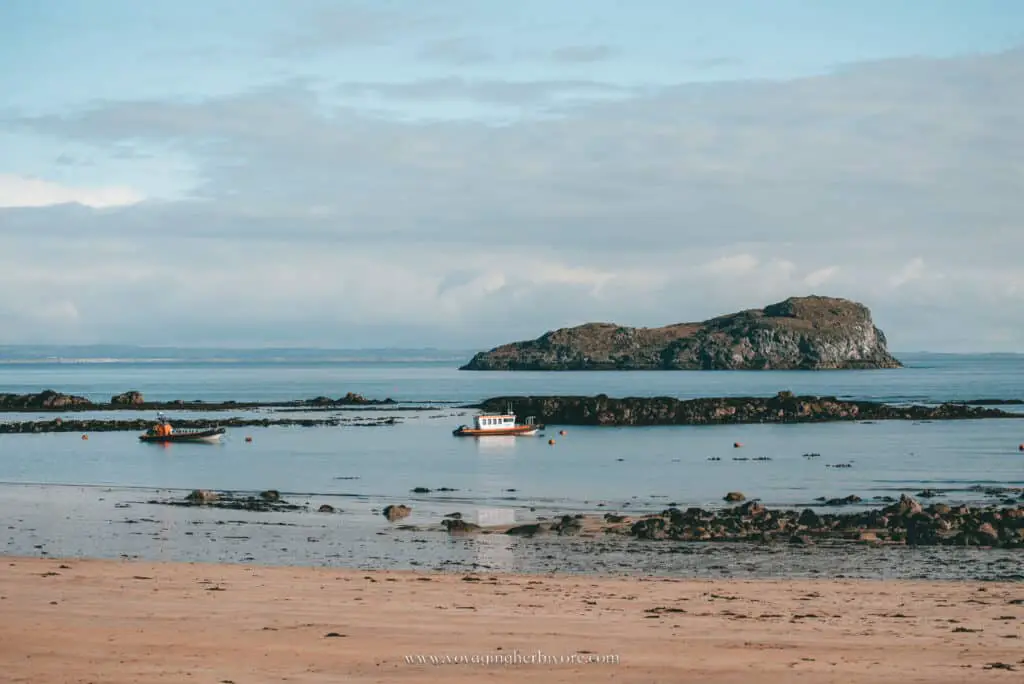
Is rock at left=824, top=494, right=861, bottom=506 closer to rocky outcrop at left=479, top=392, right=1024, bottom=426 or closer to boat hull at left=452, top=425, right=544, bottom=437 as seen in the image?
boat hull at left=452, top=425, right=544, bottom=437

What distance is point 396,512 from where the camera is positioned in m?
40.5

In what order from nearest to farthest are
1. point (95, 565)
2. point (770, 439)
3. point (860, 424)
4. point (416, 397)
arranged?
point (95, 565), point (770, 439), point (860, 424), point (416, 397)

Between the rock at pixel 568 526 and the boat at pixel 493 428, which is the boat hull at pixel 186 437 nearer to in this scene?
the boat at pixel 493 428

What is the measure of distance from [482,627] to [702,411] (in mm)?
84665

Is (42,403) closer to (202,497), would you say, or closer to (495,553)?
(202,497)

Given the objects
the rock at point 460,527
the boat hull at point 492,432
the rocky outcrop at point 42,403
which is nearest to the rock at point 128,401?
the rocky outcrop at point 42,403

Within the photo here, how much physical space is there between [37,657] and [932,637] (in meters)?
14.9

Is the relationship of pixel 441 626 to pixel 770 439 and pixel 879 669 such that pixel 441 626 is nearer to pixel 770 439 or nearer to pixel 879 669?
pixel 879 669

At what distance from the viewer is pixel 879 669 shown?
56.6ft

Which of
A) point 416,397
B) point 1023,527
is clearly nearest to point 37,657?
point 1023,527

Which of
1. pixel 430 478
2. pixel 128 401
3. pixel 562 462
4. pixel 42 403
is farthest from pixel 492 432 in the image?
pixel 42 403

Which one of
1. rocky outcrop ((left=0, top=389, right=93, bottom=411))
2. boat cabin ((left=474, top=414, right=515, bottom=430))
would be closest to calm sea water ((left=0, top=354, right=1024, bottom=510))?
boat cabin ((left=474, top=414, right=515, bottom=430))

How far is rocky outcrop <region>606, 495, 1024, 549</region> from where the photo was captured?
112 feet

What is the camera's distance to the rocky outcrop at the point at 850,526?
112ft
